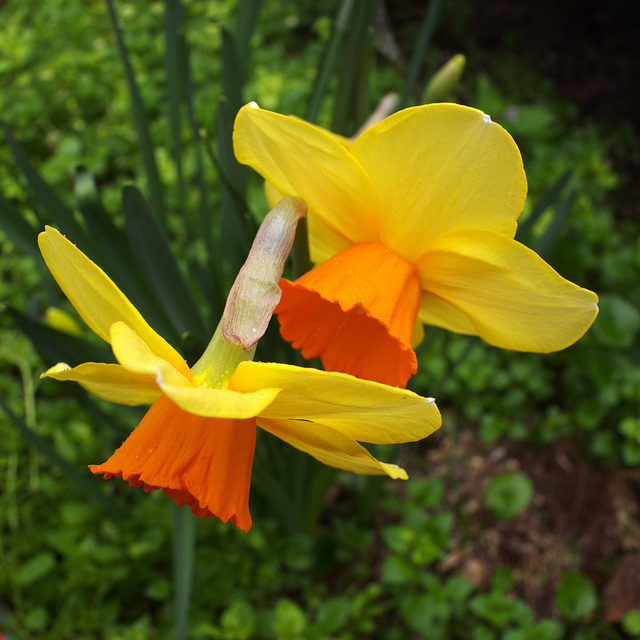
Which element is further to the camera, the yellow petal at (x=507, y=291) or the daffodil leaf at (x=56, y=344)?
the daffodil leaf at (x=56, y=344)

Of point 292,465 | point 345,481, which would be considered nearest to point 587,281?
point 345,481

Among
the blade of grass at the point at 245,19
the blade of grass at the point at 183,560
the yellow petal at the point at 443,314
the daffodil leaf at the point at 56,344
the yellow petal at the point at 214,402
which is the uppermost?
the blade of grass at the point at 245,19

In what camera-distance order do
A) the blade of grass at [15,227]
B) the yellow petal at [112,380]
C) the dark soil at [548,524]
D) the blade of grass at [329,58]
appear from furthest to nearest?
the dark soil at [548,524] → the blade of grass at [329,58] → the blade of grass at [15,227] → the yellow petal at [112,380]

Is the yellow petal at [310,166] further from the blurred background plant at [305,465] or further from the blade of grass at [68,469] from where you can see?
the blade of grass at [68,469]

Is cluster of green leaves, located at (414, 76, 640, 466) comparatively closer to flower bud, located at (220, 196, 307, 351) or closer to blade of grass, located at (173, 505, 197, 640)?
blade of grass, located at (173, 505, 197, 640)

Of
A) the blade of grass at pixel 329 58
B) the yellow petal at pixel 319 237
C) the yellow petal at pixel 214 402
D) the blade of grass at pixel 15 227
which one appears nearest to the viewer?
the yellow petal at pixel 214 402

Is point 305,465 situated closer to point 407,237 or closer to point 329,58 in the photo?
point 407,237

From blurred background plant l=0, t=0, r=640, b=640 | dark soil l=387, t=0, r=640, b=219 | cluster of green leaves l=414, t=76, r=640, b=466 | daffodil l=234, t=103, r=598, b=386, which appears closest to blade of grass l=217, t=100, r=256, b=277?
blurred background plant l=0, t=0, r=640, b=640

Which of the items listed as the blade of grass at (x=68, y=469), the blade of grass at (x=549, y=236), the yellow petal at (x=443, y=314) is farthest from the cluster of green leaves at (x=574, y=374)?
the blade of grass at (x=68, y=469)
